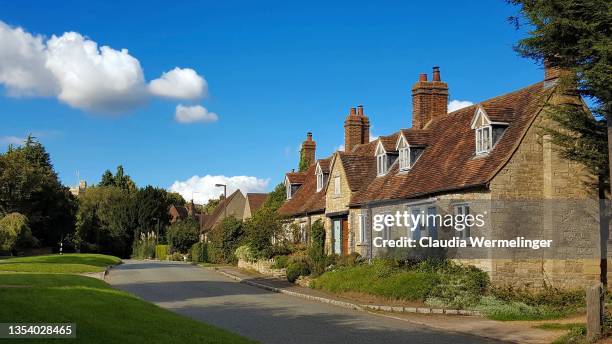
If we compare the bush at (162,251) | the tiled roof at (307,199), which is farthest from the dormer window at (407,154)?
the bush at (162,251)

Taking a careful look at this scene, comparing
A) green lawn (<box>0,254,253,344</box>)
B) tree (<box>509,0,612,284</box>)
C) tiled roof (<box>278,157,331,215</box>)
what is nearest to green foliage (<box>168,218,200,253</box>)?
tiled roof (<box>278,157,331,215</box>)

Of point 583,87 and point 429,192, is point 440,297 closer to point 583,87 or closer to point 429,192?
point 429,192

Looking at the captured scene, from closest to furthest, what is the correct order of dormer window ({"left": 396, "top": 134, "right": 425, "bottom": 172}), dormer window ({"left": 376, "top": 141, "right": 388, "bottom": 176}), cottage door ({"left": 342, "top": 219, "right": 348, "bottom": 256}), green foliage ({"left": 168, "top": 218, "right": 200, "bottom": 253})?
dormer window ({"left": 396, "top": 134, "right": 425, "bottom": 172}), dormer window ({"left": 376, "top": 141, "right": 388, "bottom": 176}), cottage door ({"left": 342, "top": 219, "right": 348, "bottom": 256}), green foliage ({"left": 168, "top": 218, "right": 200, "bottom": 253})

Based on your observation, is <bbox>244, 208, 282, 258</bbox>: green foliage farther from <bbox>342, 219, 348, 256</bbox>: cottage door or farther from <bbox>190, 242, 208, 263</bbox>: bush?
<bbox>190, 242, 208, 263</bbox>: bush

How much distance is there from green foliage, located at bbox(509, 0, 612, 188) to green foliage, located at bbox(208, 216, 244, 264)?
112 feet

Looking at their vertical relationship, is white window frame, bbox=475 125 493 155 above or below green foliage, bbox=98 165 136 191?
below

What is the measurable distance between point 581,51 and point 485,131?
10045mm

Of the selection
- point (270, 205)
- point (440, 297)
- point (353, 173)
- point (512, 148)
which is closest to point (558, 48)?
point (512, 148)

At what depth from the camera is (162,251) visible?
77438 mm

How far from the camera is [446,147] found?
26969 millimetres

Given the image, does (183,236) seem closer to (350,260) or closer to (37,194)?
(37,194)

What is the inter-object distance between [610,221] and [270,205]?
31.5m

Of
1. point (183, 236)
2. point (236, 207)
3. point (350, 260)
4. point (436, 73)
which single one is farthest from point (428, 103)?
point (236, 207)

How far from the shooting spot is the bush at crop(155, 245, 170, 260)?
76750mm
